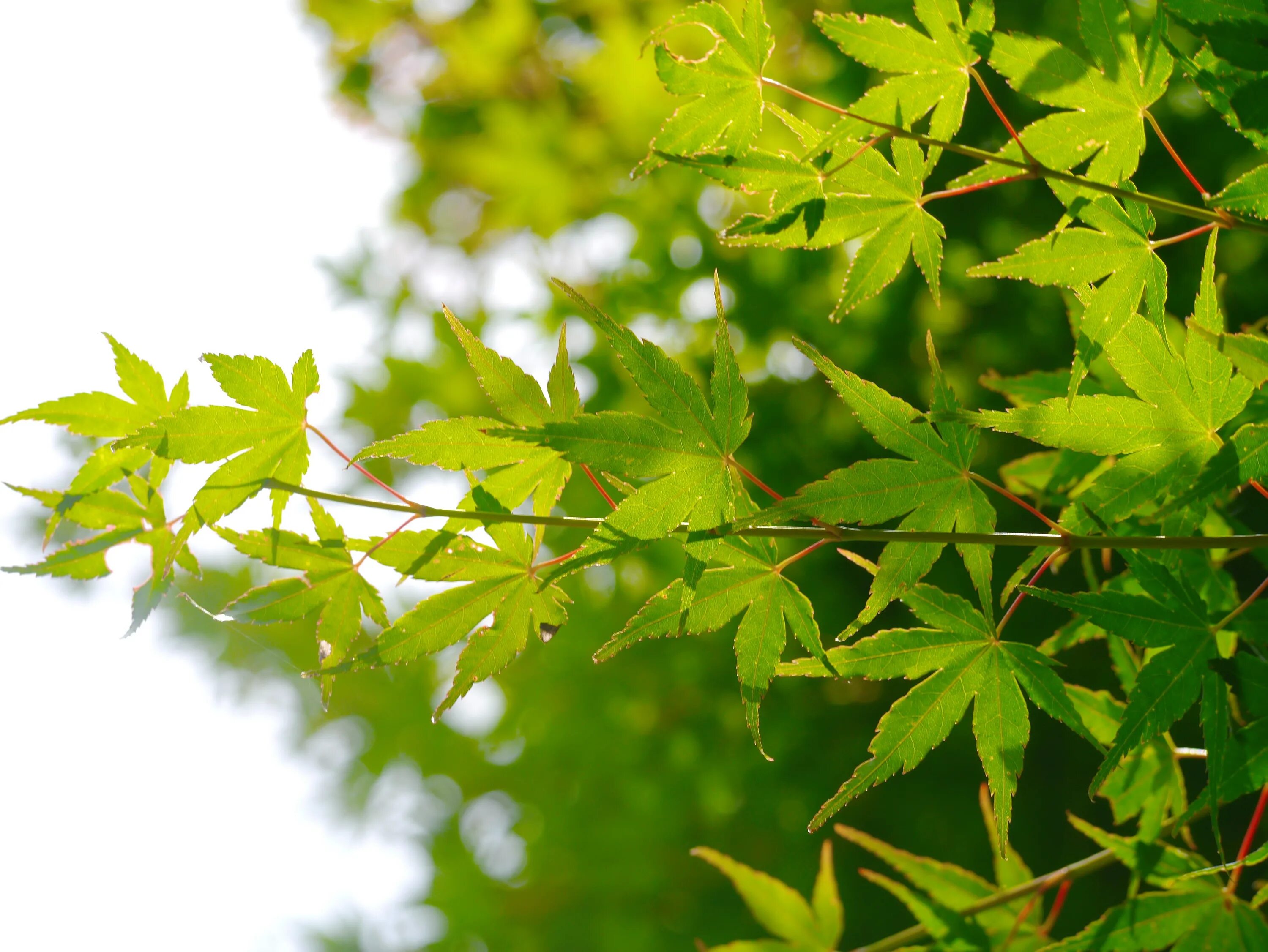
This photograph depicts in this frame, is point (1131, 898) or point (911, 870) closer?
point (1131, 898)

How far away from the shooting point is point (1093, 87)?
54cm

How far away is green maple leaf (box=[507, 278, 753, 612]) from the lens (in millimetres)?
470

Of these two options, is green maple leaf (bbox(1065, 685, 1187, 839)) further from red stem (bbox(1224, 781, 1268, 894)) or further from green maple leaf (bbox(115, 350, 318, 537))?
green maple leaf (bbox(115, 350, 318, 537))

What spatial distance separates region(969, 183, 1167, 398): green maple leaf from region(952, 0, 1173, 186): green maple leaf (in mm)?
34

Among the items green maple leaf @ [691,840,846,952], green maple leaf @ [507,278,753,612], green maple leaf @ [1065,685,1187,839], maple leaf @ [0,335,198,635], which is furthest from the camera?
green maple leaf @ [691,840,846,952]

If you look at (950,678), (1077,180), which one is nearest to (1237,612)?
(950,678)

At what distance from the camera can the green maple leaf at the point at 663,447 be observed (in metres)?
0.47

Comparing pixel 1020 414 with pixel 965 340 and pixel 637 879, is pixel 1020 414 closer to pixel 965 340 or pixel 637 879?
pixel 965 340

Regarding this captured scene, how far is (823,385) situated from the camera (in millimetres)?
1672

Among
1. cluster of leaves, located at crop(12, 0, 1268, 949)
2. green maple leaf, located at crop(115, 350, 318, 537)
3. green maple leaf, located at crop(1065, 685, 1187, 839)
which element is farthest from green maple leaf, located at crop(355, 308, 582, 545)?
green maple leaf, located at crop(1065, 685, 1187, 839)

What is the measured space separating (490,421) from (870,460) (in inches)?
8.9

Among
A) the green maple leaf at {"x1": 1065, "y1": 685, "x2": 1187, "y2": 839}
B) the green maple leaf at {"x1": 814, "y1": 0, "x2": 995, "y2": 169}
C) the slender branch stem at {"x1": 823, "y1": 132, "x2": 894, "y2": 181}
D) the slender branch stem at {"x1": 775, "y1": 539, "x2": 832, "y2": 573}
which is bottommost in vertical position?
the green maple leaf at {"x1": 1065, "y1": 685, "x2": 1187, "y2": 839}

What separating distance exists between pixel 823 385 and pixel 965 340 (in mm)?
268

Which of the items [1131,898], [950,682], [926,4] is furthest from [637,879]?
[926,4]
